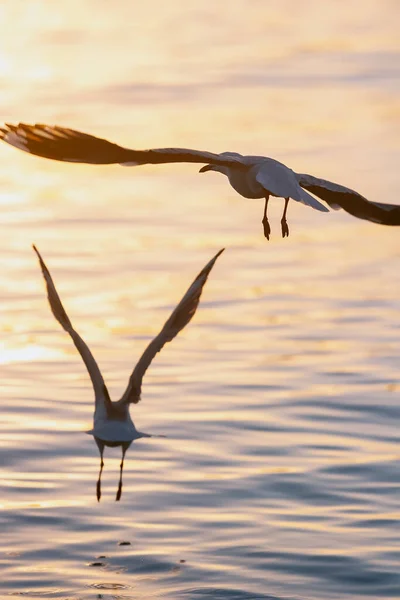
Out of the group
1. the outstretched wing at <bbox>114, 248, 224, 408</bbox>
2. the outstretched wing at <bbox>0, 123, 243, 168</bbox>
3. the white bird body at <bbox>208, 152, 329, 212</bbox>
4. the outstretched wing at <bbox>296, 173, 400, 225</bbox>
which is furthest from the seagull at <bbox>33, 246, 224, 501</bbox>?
the outstretched wing at <bbox>296, 173, 400, 225</bbox>

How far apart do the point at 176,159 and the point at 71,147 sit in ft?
3.27

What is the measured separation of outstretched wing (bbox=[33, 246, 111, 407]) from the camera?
49.8ft

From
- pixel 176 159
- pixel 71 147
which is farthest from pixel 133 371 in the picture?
pixel 176 159

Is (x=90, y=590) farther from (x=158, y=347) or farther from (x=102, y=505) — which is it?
(x=158, y=347)

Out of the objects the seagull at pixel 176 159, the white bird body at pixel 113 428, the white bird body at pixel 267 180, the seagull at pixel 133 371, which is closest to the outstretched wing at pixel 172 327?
the seagull at pixel 133 371

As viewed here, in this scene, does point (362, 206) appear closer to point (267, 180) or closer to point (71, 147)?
point (267, 180)

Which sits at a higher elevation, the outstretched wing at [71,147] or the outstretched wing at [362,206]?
the outstretched wing at [71,147]

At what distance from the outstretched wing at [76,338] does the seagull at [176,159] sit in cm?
96

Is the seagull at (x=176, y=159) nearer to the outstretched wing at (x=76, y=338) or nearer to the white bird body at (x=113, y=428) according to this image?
the outstretched wing at (x=76, y=338)

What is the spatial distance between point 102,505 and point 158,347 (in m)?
4.11

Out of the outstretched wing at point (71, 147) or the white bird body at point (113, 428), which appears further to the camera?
the white bird body at point (113, 428)

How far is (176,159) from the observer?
549 inches

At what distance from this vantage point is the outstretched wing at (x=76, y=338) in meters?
15.2

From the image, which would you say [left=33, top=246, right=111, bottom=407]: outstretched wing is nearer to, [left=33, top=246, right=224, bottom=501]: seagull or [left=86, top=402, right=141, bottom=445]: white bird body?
[left=33, top=246, right=224, bottom=501]: seagull
